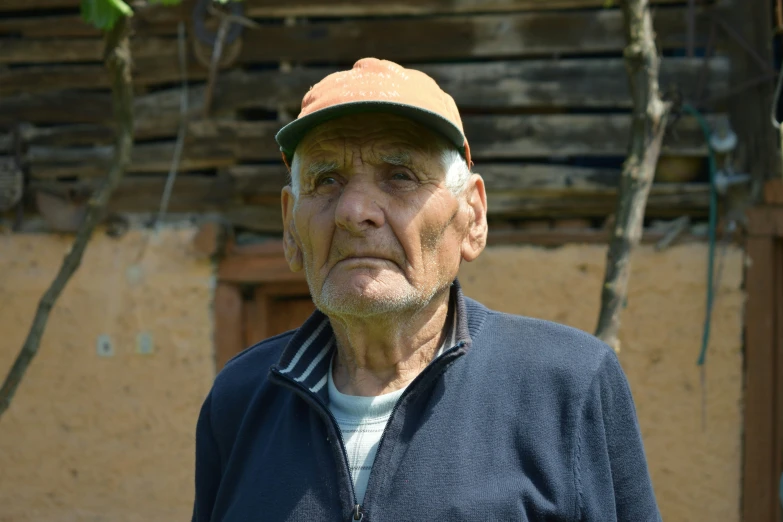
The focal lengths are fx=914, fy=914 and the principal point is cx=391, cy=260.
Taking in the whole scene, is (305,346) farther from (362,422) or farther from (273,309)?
(273,309)

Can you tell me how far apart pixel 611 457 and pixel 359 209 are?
66cm

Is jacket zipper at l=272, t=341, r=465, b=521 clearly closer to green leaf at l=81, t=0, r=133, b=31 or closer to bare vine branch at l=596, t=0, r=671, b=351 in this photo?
bare vine branch at l=596, t=0, r=671, b=351

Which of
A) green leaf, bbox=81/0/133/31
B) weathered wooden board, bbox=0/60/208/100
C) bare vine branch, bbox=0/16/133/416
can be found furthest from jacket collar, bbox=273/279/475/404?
weathered wooden board, bbox=0/60/208/100

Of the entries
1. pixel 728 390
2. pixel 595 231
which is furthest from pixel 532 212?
pixel 728 390

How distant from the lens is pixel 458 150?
1880mm

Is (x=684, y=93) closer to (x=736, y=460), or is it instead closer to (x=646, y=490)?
(x=736, y=460)

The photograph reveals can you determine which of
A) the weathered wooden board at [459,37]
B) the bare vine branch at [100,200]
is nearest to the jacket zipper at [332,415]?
the bare vine branch at [100,200]

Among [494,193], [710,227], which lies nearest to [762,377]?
[710,227]

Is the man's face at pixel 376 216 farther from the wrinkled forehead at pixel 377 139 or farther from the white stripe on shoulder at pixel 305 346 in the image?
the white stripe on shoulder at pixel 305 346

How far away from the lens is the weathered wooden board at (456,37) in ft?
15.3

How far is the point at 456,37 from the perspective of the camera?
478 cm

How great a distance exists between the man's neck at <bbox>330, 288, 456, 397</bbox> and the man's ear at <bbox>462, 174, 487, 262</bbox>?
119 mm

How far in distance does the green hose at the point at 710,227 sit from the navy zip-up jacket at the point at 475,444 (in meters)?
2.87

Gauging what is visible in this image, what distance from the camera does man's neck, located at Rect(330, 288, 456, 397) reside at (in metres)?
1.84
